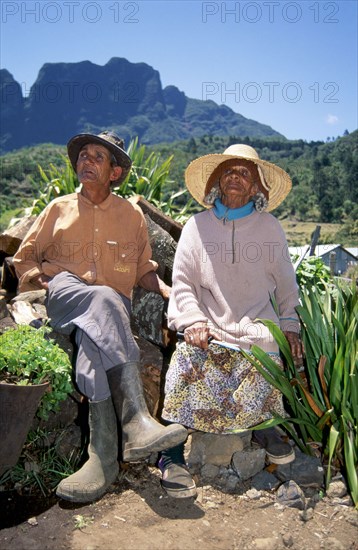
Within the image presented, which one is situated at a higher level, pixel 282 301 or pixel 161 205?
pixel 161 205

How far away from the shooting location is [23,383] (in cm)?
295

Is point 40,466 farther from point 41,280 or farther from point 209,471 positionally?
point 41,280

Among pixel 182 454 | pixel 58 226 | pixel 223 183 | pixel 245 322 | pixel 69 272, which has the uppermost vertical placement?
pixel 223 183

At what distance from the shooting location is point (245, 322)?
351 cm

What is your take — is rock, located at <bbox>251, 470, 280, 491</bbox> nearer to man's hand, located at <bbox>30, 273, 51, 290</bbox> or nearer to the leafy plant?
man's hand, located at <bbox>30, 273, 51, 290</bbox>

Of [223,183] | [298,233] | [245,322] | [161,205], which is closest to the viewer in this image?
[245,322]

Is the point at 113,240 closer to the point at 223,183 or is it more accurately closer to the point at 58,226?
the point at 58,226

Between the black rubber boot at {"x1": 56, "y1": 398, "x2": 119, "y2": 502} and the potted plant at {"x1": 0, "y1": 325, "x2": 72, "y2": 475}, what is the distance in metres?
0.24

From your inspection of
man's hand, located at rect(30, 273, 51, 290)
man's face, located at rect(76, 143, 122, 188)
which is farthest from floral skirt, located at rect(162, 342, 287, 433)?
man's face, located at rect(76, 143, 122, 188)

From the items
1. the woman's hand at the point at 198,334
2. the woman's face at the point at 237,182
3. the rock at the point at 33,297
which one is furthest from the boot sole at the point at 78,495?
the woman's face at the point at 237,182

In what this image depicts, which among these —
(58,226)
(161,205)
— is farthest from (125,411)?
(161,205)

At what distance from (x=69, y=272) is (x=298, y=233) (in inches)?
1464

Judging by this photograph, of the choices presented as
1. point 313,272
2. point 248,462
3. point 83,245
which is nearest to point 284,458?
point 248,462

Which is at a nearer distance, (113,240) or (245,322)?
(245,322)
